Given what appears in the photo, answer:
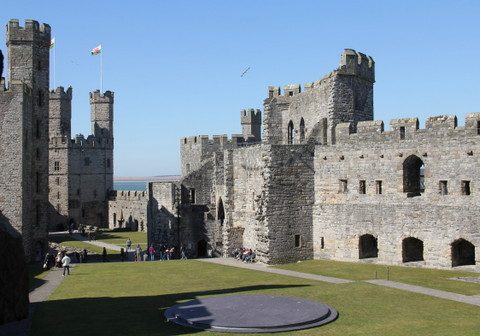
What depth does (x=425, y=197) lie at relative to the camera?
32.8 m

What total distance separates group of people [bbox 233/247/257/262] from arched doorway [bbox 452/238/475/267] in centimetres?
1180

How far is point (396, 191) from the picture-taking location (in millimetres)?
34094

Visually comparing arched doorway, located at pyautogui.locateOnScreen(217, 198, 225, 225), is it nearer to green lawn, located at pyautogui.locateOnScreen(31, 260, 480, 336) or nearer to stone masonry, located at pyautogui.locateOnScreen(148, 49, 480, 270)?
stone masonry, located at pyautogui.locateOnScreen(148, 49, 480, 270)

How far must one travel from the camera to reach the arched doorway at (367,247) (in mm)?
35844

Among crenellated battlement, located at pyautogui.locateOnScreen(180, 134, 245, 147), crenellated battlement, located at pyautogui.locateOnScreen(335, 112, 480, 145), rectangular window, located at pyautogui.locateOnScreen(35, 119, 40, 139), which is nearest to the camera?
crenellated battlement, located at pyautogui.locateOnScreen(335, 112, 480, 145)

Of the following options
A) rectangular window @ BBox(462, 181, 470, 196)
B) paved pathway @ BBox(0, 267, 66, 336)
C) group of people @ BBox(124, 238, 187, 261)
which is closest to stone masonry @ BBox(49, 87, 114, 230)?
group of people @ BBox(124, 238, 187, 261)

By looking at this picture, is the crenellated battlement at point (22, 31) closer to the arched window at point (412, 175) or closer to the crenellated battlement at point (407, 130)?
the crenellated battlement at point (407, 130)

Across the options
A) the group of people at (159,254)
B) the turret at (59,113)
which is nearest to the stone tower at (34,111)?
the group of people at (159,254)

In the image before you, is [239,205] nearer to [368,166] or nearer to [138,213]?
[368,166]

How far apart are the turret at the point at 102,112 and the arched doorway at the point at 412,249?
57.6m

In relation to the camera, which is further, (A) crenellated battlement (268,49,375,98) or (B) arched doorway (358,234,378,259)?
(A) crenellated battlement (268,49,375,98)

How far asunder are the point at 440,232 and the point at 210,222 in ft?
67.4

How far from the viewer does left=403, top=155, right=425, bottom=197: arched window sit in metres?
33.8

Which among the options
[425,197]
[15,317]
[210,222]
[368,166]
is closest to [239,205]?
[210,222]
